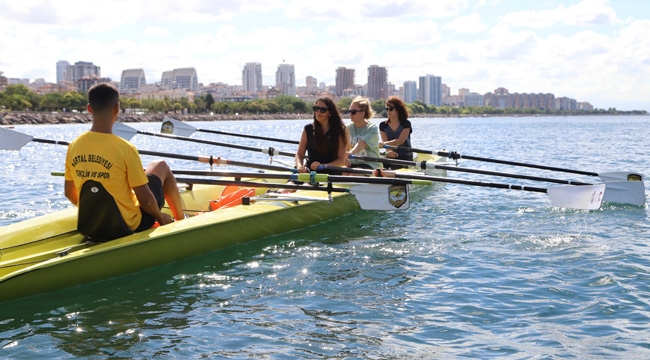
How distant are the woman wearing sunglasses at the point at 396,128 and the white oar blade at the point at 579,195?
3.84 m

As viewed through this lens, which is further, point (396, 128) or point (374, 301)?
point (396, 128)

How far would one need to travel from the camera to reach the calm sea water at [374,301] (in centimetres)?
552

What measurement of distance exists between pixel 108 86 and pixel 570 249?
5.97 metres

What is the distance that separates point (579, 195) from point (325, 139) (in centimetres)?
388

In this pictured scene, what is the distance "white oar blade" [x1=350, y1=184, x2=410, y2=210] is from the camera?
9.02 metres

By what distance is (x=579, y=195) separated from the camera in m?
10.2

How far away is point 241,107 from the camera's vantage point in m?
166

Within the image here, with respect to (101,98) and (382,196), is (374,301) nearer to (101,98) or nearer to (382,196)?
(382,196)

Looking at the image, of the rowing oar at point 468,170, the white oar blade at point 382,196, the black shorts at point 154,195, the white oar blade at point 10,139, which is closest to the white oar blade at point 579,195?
the rowing oar at point 468,170

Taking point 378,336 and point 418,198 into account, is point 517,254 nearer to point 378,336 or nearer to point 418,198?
point 378,336

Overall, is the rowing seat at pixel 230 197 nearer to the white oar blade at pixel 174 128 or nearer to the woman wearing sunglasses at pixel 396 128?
the woman wearing sunglasses at pixel 396 128

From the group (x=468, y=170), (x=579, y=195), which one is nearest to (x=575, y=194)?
(x=579, y=195)

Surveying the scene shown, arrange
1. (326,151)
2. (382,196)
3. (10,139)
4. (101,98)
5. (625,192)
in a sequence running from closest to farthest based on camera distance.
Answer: (101,98) → (382,196) → (326,151) → (10,139) → (625,192)

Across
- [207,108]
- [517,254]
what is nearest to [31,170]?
[517,254]
